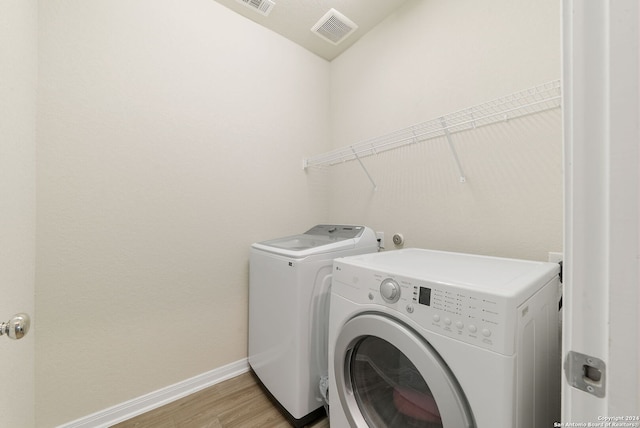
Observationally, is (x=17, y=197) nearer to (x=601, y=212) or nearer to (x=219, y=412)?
(x=219, y=412)

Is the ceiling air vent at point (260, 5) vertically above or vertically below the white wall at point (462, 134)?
above

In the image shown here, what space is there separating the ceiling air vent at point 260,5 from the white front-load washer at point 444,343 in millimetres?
1791

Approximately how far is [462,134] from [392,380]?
4.24ft

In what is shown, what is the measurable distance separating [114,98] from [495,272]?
198cm

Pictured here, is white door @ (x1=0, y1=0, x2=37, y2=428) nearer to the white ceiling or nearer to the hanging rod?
the white ceiling

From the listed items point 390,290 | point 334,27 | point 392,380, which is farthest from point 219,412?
point 334,27

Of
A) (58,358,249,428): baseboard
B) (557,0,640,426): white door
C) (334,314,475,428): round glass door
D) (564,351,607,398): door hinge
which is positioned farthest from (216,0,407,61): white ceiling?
(58,358,249,428): baseboard

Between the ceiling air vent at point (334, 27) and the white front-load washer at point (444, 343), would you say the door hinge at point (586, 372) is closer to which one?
the white front-load washer at point (444, 343)

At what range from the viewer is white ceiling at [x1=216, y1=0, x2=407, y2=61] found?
5.54 ft

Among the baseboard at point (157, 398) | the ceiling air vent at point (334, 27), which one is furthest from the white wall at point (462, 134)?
the baseboard at point (157, 398)

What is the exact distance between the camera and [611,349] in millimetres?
365

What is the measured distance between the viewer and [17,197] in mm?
904

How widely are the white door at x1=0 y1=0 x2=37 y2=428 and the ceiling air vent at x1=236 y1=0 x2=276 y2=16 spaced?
3.60 ft

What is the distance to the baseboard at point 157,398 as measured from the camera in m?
1.27
